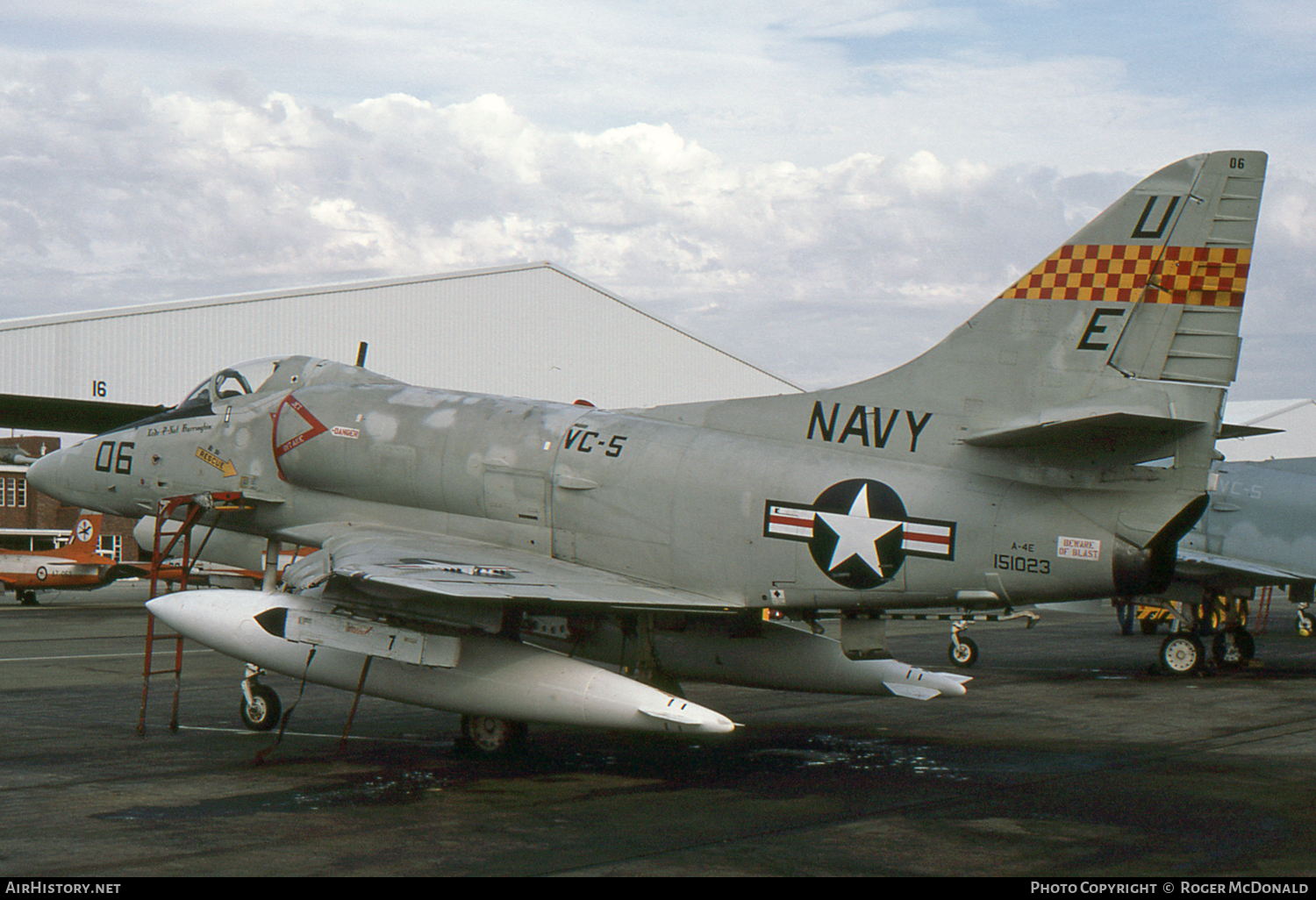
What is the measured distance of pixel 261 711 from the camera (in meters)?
11.7

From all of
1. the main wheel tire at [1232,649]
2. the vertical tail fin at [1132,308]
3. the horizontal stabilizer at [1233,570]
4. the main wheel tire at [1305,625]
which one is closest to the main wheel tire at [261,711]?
the vertical tail fin at [1132,308]

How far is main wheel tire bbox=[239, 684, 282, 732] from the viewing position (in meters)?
11.7

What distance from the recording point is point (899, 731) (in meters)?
12.3

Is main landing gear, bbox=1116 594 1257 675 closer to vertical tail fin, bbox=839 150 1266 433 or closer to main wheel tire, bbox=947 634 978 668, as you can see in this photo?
main wheel tire, bbox=947 634 978 668

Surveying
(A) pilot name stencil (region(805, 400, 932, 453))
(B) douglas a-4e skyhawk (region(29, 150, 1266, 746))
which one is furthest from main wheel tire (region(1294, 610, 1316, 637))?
(A) pilot name stencil (region(805, 400, 932, 453))

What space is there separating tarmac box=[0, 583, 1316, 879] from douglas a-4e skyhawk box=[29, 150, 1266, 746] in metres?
0.74

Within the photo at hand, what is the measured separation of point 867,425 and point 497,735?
13.9ft

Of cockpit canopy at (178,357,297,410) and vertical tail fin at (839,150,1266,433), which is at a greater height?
vertical tail fin at (839,150,1266,433)

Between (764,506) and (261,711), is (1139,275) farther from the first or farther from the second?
(261,711)

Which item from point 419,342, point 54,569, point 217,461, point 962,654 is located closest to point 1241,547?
point 962,654

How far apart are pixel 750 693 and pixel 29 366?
24.6 m

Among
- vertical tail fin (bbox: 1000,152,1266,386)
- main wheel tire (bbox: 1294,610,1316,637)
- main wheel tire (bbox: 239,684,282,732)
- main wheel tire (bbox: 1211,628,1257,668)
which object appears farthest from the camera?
main wheel tire (bbox: 1294,610,1316,637)

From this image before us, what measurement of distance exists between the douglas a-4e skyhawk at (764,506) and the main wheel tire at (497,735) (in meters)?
0.04

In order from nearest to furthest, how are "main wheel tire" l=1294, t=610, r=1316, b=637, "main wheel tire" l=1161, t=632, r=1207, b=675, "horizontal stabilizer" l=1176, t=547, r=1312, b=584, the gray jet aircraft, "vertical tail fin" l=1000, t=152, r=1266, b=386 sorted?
1. "vertical tail fin" l=1000, t=152, r=1266, b=386
2. "horizontal stabilizer" l=1176, t=547, r=1312, b=584
3. the gray jet aircraft
4. "main wheel tire" l=1161, t=632, r=1207, b=675
5. "main wheel tire" l=1294, t=610, r=1316, b=637
